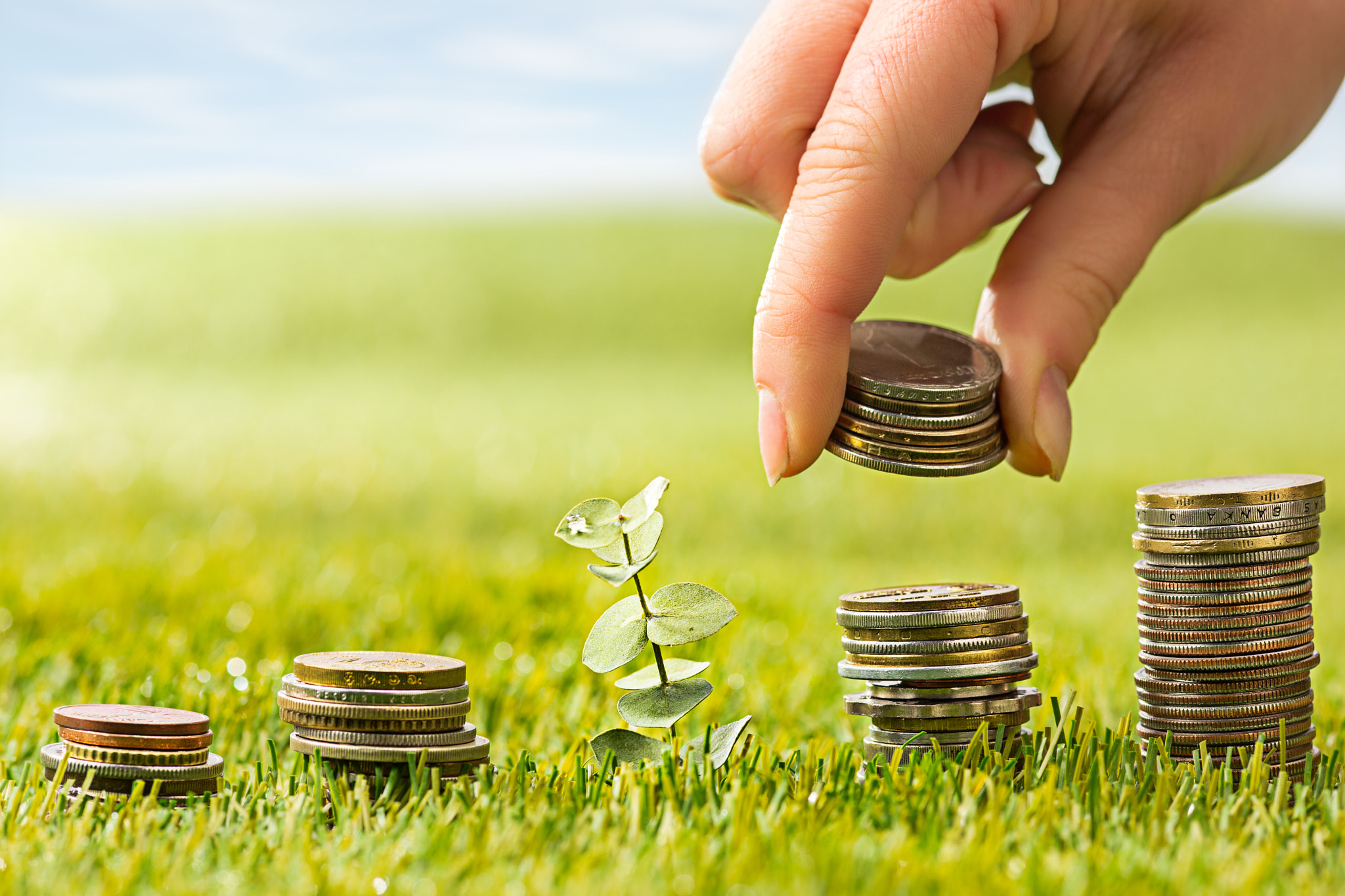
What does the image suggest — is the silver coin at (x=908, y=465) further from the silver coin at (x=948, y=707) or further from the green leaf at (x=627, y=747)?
the green leaf at (x=627, y=747)

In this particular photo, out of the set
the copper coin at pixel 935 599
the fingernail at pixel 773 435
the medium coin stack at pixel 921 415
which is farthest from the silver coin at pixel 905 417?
the copper coin at pixel 935 599

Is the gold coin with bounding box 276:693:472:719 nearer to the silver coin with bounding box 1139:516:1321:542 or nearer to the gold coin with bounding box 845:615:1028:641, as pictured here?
the gold coin with bounding box 845:615:1028:641

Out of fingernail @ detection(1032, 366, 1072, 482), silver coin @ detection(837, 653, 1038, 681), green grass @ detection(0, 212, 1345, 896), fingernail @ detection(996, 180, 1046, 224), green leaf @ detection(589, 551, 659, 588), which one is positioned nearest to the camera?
green grass @ detection(0, 212, 1345, 896)

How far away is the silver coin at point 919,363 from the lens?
6.46 ft

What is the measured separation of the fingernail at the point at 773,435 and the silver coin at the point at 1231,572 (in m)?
0.60

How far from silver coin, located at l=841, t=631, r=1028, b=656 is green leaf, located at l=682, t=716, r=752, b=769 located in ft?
0.77

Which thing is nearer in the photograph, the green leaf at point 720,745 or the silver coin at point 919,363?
the green leaf at point 720,745

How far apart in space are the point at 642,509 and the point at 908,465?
48 centimetres

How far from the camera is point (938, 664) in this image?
1800mm

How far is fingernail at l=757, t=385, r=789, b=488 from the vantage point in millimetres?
1942

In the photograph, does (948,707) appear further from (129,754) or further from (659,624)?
A: (129,754)

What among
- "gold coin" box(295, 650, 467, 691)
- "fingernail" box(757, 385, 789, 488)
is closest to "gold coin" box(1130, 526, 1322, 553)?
"fingernail" box(757, 385, 789, 488)

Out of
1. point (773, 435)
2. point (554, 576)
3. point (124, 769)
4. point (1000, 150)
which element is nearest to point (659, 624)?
point (773, 435)

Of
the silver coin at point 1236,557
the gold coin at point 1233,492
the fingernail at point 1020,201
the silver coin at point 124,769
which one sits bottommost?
the silver coin at point 124,769
